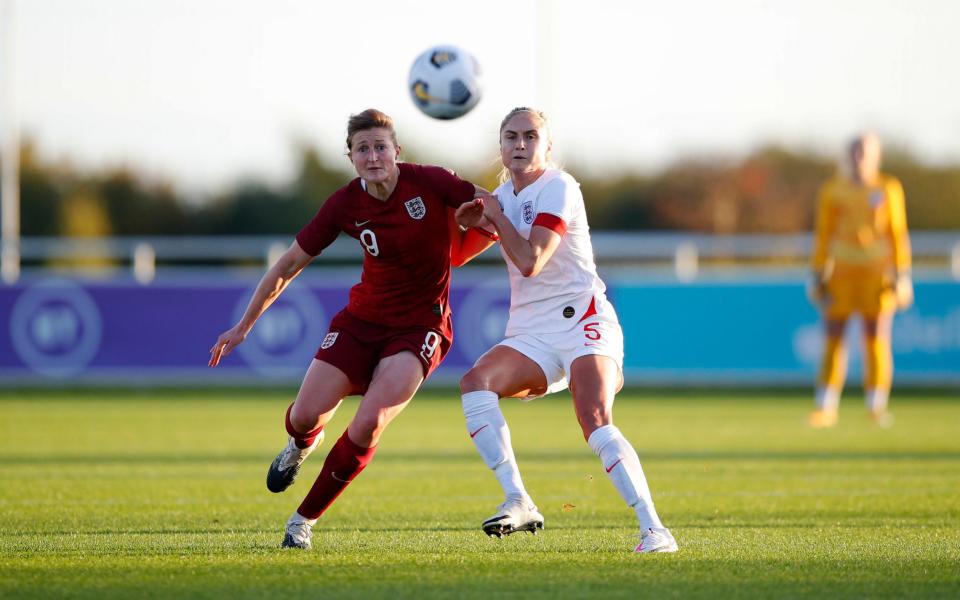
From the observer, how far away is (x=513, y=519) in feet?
20.1

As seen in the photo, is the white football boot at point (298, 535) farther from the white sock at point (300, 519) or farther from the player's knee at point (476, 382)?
the player's knee at point (476, 382)

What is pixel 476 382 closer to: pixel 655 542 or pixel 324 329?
pixel 655 542

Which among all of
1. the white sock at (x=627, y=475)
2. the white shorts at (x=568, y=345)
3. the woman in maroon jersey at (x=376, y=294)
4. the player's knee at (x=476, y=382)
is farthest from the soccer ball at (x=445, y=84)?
the white sock at (x=627, y=475)

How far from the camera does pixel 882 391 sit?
1422 centimetres

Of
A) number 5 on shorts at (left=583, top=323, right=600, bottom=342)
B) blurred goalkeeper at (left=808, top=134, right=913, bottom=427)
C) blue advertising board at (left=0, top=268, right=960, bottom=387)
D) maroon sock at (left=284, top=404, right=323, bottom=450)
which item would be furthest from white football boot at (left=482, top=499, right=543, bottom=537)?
blue advertising board at (left=0, top=268, right=960, bottom=387)

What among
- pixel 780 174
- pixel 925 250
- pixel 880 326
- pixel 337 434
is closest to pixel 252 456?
pixel 337 434

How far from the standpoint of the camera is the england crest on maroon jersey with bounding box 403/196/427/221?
6.69 m

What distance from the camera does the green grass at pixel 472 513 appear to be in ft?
17.6

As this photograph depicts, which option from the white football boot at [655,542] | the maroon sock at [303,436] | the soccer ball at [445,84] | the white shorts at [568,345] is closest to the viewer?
the white football boot at [655,542]

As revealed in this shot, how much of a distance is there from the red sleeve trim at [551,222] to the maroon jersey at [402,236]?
0.56 metres

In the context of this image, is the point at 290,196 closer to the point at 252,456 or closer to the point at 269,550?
the point at 252,456

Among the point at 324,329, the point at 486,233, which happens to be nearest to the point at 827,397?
the point at 324,329

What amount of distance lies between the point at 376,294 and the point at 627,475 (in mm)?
1566

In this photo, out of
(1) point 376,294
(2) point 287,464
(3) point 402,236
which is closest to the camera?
(3) point 402,236
